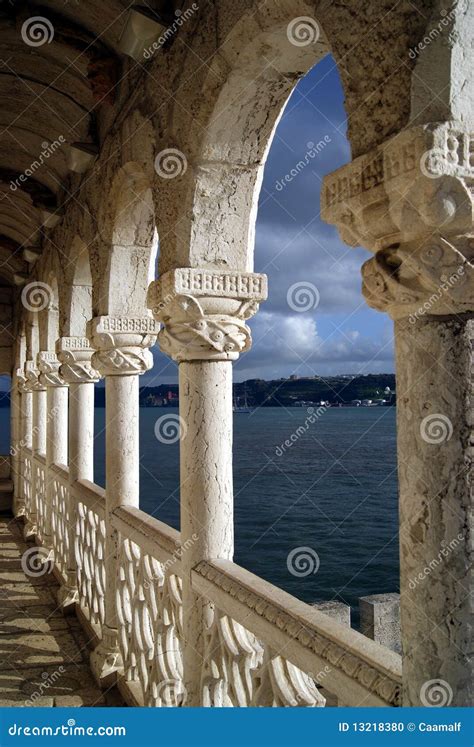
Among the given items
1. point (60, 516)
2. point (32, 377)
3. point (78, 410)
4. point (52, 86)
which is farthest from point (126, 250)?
point (32, 377)

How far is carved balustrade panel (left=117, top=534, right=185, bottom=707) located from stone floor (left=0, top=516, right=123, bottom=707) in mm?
508

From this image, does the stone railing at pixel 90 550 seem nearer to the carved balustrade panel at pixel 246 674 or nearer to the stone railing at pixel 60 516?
the stone railing at pixel 60 516

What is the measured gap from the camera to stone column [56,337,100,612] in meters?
7.07

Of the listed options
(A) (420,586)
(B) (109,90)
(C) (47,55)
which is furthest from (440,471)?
(C) (47,55)

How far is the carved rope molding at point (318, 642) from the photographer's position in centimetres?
206

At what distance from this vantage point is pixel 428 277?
1.82 m

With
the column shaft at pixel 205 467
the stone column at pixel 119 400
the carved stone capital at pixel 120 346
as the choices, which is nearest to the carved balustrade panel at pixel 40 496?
the stone column at pixel 119 400

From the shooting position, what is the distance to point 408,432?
1.93m

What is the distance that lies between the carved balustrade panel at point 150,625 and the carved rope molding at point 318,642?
763 millimetres

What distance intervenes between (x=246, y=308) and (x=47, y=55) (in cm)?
295

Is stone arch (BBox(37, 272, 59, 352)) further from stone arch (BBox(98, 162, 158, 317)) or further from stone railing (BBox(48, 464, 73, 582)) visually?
stone arch (BBox(98, 162, 158, 317))

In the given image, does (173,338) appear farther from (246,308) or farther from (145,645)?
(145,645)

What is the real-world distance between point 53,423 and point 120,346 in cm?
390

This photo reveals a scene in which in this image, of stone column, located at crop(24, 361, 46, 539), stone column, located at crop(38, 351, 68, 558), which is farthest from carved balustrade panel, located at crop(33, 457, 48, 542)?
stone column, located at crop(38, 351, 68, 558)
